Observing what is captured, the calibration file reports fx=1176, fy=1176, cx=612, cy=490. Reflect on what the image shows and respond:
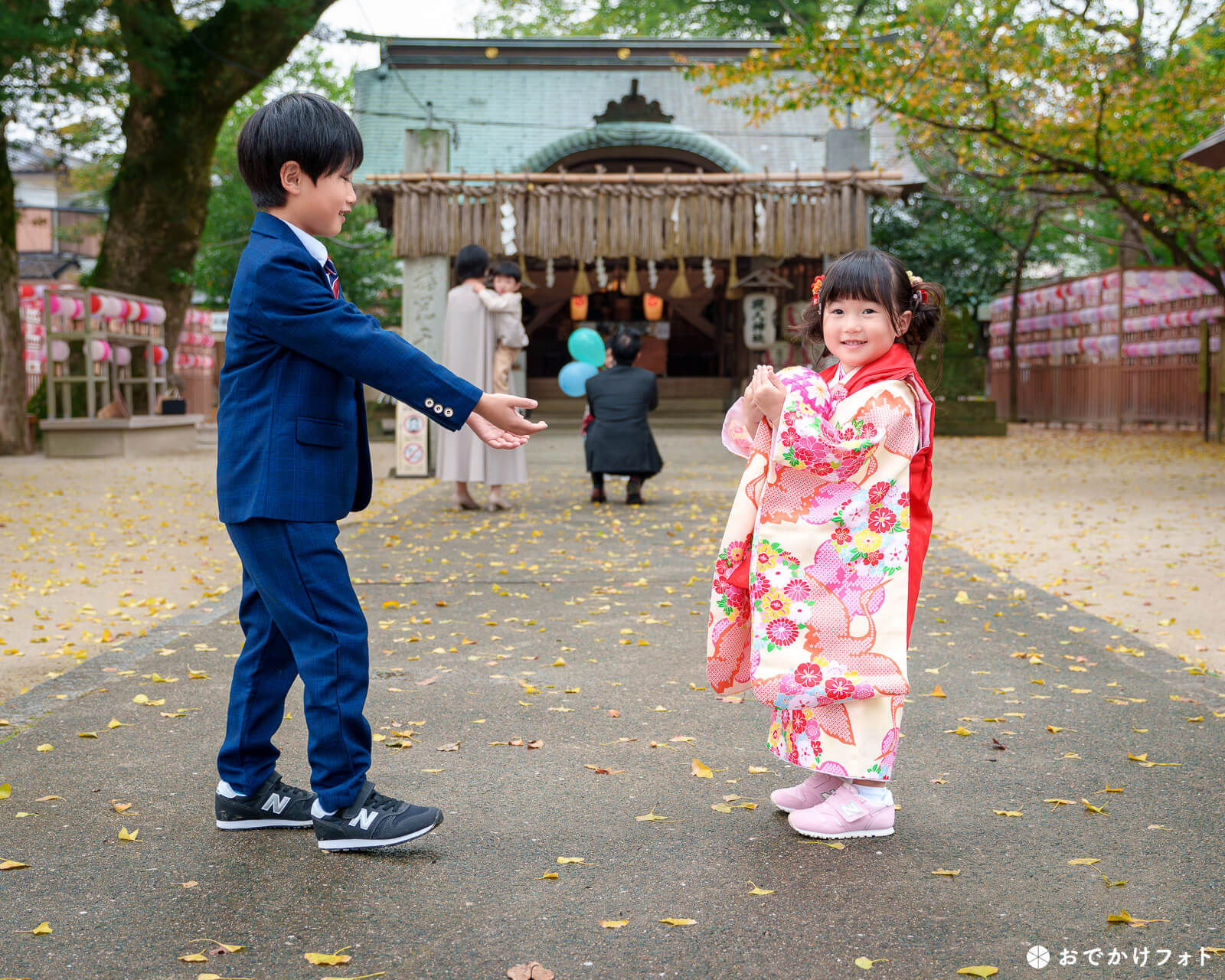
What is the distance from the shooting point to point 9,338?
51.1 feet

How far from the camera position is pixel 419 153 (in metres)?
13.1

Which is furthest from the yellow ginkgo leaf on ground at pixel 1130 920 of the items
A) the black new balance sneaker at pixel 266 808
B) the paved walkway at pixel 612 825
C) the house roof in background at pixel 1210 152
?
the house roof in background at pixel 1210 152

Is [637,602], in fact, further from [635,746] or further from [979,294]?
[979,294]

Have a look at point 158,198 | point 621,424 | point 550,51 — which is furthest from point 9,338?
point 550,51

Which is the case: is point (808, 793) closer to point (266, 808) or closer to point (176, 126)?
point (266, 808)

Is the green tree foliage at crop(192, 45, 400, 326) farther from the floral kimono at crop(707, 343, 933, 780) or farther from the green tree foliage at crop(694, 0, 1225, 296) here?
the floral kimono at crop(707, 343, 933, 780)

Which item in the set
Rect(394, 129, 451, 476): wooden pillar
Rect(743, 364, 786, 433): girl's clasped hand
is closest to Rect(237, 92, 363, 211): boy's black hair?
Rect(743, 364, 786, 433): girl's clasped hand

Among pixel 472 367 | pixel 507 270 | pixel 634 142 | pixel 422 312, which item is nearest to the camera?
pixel 507 270

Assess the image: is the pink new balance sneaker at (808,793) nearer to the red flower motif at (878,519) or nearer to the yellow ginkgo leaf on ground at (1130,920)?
the red flower motif at (878,519)

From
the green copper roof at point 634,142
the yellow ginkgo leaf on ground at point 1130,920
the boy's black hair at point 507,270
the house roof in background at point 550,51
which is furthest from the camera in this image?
the house roof in background at point 550,51

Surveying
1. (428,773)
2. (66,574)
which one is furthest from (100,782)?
(66,574)

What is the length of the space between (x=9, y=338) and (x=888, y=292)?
15.4 m

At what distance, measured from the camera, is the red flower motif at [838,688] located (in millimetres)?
2789

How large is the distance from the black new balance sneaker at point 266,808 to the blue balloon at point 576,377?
7893 mm
